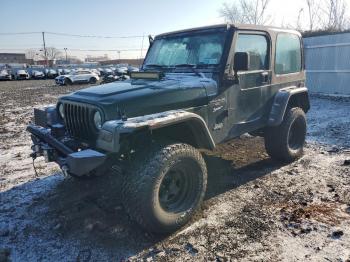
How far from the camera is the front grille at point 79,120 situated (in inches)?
146

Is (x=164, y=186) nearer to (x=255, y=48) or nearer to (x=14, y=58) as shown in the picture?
(x=255, y=48)

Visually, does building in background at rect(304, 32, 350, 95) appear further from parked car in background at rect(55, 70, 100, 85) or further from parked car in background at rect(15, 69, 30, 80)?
parked car in background at rect(15, 69, 30, 80)

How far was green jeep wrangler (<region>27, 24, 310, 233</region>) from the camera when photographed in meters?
3.38

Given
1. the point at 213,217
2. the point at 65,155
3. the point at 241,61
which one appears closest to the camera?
the point at 65,155

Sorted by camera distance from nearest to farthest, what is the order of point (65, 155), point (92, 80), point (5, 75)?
point (65, 155) < point (92, 80) < point (5, 75)

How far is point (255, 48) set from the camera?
16.2ft

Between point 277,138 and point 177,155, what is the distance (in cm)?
258

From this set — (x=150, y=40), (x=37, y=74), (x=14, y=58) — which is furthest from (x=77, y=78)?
(x=14, y=58)

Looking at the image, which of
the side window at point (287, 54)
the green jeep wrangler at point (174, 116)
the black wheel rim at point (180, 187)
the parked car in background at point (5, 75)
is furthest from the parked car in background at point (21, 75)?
the black wheel rim at point (180, 187)

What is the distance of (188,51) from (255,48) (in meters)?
1.00

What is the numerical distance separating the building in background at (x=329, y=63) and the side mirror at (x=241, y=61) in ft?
36.6

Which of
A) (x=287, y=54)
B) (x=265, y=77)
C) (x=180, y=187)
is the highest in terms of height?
(x=287, y=54)

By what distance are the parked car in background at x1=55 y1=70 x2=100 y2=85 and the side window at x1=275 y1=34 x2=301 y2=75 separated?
27246 millimetres

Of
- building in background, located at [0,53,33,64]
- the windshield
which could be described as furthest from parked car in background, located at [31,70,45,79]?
building in background, located at [0,53,33,64]
